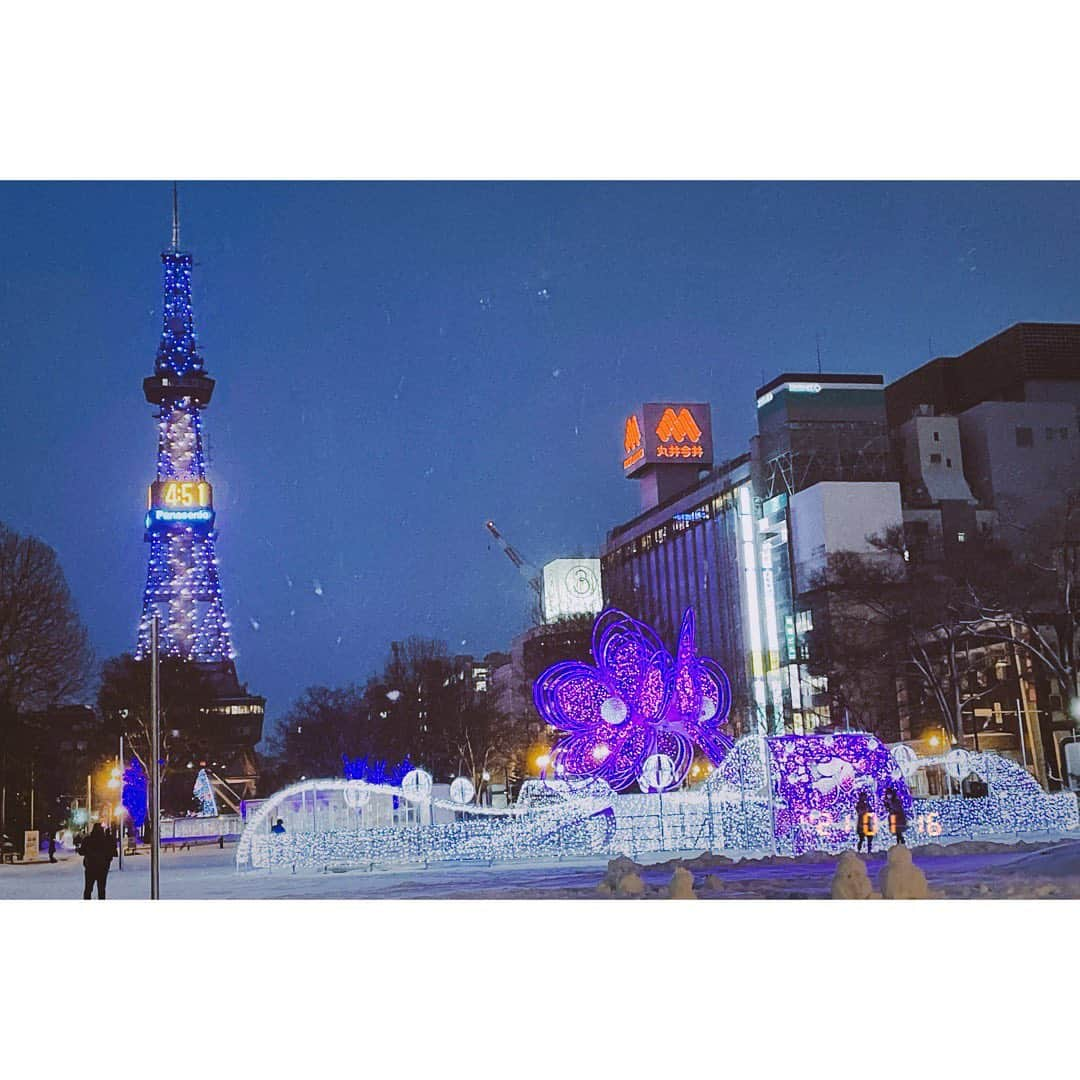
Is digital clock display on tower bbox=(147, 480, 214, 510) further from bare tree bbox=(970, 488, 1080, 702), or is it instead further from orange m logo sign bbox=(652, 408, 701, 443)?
bare tree bbox=(970, 488, 1080, 702)

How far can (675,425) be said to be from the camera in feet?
260

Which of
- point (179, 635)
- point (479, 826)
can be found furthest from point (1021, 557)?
point (179, 635)

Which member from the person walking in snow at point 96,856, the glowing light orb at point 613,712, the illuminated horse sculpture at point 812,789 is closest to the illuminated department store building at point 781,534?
the glowing light orb at point 613,712

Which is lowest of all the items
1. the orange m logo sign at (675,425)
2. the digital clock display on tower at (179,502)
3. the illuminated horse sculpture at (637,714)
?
the illuminated horse sculpture at (637,714)

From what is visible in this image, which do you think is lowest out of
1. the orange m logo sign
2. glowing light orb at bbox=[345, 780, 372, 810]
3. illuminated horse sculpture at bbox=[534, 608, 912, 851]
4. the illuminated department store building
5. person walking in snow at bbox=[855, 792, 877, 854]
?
person walking in snow at bbox=[855, 792, 877, 854]

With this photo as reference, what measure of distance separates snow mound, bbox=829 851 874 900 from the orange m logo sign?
2640 inches

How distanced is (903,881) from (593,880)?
5113 mm

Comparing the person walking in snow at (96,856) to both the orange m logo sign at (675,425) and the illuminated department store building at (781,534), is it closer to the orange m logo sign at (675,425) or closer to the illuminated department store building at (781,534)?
the illuminated department store building at (781,534)

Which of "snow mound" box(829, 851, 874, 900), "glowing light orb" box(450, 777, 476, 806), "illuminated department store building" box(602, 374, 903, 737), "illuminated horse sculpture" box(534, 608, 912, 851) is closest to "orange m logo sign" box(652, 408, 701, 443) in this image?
"illuminated department store building" box(602, 374, 903, 737)

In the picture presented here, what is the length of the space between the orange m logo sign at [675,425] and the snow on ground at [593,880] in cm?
5928

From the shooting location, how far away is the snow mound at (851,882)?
40.4 feet

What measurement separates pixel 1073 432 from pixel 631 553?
3191 centimetres

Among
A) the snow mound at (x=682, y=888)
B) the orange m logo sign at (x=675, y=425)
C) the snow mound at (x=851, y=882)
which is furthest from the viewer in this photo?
the orange m logo sign at (x=675, y=425)

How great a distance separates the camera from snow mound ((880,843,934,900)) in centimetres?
1209
